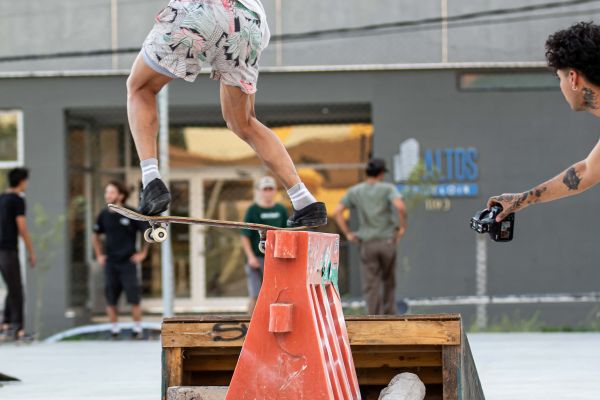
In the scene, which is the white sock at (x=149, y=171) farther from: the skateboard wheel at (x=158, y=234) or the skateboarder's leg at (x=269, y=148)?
the skateboarder's leg at (x=269, y=148)

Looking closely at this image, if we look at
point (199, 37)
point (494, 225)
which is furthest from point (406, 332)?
point (199, 37)

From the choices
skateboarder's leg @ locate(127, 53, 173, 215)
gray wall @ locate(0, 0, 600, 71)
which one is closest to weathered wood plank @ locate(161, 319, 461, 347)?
skateboarder's leg @ locate(127, 53, 173, 215)

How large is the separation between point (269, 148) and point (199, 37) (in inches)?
30.6

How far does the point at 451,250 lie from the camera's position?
16297 millimetres

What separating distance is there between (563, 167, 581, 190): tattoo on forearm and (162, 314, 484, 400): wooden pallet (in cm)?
92

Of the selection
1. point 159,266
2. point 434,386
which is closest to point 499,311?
point 159,266

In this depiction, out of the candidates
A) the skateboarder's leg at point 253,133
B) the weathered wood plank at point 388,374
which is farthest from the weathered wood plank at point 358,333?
the skateboarder's leg at point 253,133

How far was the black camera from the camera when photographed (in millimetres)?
5352

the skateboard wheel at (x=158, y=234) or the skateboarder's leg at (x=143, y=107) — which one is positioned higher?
the skateboarder's leg at (x=143, y=107)

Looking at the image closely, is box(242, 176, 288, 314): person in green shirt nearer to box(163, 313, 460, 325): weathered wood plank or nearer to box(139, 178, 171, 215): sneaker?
box(163, 313, 460, 325): weathered wood plank

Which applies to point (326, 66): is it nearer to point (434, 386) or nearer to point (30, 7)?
point (30, 7)

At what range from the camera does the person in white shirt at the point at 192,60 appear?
4.85 metres

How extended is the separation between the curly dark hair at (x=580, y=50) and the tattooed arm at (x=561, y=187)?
0.54 meters

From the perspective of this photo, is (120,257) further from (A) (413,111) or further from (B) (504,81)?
(B) (504,81)
